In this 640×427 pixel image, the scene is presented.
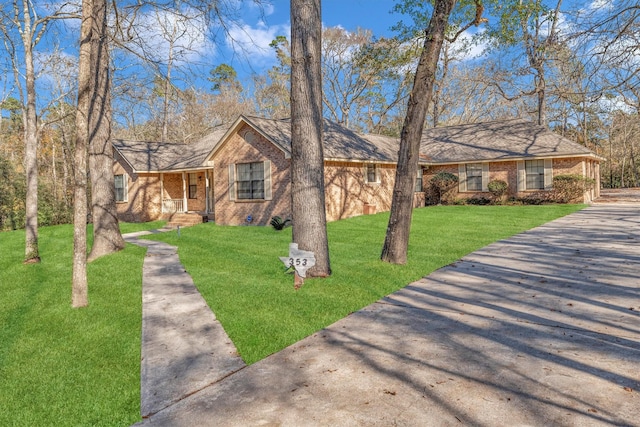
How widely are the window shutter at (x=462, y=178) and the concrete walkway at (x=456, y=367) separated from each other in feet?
56.0

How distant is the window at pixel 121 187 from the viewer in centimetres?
2206

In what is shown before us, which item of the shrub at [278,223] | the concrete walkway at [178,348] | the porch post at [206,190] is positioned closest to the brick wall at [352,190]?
the shrub at [278,223]

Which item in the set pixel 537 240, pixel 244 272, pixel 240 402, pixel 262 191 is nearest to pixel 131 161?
pixel 262 191

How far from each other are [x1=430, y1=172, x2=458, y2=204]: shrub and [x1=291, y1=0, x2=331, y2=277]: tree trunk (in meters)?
17.1

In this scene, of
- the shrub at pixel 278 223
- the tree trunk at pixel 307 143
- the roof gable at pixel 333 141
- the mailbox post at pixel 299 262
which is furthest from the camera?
the roof gable at pixel 333 141

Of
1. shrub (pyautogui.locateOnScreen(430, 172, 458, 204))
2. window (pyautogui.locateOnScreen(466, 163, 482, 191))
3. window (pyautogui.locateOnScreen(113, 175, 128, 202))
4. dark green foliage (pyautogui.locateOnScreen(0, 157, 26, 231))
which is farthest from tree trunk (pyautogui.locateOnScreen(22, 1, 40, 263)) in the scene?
window (pyautogui.locateOnScreen(466, 163, 482, 191))

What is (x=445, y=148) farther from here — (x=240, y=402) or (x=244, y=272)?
(x=240, y=402)

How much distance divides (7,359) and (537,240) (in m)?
11.2

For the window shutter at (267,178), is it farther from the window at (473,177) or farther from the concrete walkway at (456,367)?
the window at (473,177)

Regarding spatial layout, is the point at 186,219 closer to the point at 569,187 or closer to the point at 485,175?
the point at 485,175

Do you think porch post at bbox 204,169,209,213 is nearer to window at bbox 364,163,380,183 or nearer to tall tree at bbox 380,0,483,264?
window at bbox 364,163,380,183

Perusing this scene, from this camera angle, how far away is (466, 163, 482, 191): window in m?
22.5

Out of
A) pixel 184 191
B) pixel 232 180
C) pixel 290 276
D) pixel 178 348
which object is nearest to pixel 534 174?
pixel 232 180

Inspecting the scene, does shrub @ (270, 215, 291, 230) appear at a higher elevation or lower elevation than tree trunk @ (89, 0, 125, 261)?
lower
